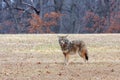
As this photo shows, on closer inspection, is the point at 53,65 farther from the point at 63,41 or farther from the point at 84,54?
the point at 84,54

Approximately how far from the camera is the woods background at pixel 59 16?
1950 inches

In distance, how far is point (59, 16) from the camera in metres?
50.9

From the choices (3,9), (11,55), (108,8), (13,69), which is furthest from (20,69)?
(3,9)

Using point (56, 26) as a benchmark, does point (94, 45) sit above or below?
above

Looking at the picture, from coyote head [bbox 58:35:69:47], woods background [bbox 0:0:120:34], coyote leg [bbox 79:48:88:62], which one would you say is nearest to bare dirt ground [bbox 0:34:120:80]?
coyote leg [bbox 79:48:88:62]

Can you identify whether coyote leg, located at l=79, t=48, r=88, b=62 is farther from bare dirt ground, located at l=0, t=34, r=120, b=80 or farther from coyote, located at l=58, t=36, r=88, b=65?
bare dirt ground, located at l=0, t=34, r=120, b=80

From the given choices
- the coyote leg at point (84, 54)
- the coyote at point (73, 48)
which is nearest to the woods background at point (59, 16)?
the coyote leg at point (84, 54)

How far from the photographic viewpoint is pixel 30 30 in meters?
49.3

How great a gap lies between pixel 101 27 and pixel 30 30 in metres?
7.69

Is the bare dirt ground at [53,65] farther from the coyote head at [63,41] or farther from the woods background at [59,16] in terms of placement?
the woods background at [59,16]

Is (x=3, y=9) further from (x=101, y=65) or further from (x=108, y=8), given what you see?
(x=101, y=65)

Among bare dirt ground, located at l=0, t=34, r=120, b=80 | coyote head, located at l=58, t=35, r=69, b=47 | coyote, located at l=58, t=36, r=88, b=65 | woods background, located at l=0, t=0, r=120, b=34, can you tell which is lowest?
woods background, located at l=0, t=0, r=120, b=34

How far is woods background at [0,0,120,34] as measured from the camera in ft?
163

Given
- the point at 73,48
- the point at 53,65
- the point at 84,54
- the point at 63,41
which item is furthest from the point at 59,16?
the point at 63,41
